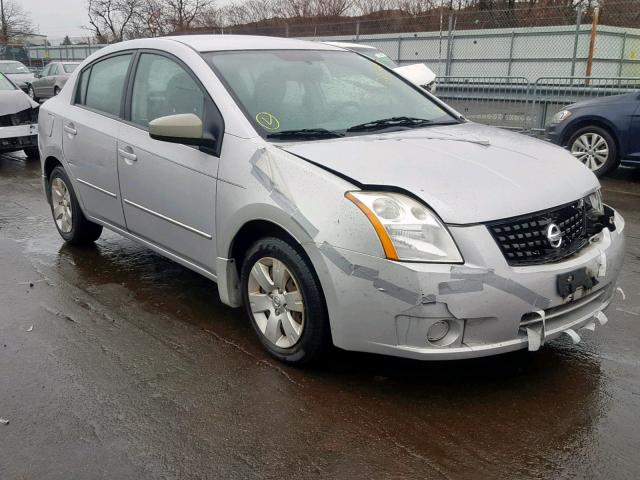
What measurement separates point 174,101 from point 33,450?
7.48 ft

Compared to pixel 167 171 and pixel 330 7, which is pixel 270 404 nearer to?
pixel 167 171

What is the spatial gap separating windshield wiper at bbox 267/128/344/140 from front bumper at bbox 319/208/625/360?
84 centimetres

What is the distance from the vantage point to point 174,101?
4.20 m

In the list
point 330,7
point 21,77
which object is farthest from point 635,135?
point 21,77

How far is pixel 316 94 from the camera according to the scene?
4.05 m

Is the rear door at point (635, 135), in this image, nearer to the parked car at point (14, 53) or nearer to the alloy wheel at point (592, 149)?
the alloy wheel at point (592, 149)

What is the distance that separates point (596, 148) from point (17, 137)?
28.8ft

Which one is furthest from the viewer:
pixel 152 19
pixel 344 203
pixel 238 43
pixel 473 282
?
pixel 152 19

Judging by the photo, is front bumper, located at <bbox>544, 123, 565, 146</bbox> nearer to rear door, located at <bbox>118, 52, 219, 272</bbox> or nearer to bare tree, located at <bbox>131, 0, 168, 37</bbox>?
rear door, located at <bbox>118, 52, 219, 272</bbox>

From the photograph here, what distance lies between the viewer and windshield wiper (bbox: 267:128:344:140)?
3.61 m

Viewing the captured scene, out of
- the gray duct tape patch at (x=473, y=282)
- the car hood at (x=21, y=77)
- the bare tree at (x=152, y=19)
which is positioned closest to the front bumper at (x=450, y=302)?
the gray duct tape patch at (x=473, y=282)

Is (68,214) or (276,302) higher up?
(276,302)

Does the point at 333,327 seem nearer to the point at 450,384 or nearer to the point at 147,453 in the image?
the point at 450,384

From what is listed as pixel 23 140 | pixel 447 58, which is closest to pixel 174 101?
pixel 23 140
